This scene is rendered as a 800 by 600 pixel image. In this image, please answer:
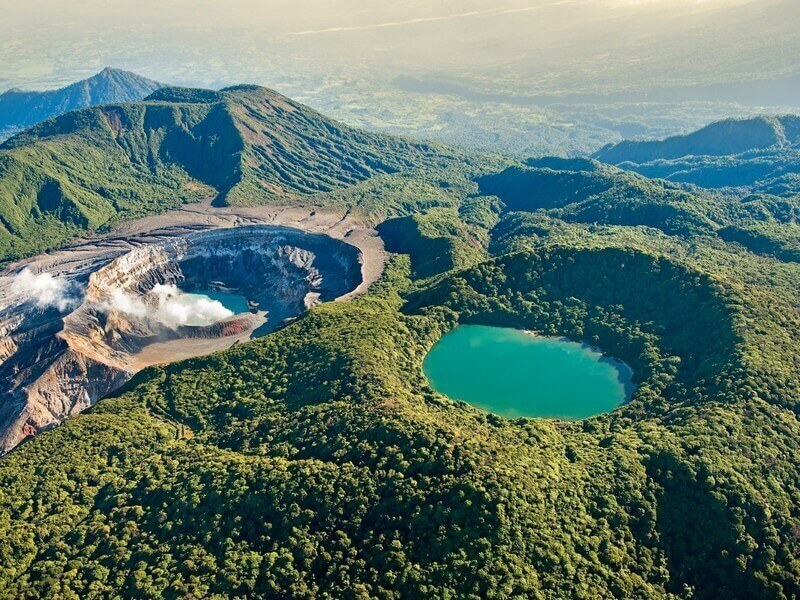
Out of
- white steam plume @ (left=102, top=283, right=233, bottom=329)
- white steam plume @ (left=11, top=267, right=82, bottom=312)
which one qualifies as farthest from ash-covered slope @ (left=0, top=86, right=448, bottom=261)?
white steam plume @ (left=102, top=283, right=233, bottom=329)

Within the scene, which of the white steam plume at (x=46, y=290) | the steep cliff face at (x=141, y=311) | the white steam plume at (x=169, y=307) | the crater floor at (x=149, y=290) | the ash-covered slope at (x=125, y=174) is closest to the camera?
the steep cliff face at (x=141, y=311)

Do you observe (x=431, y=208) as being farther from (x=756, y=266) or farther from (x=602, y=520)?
(x=602, y=520)

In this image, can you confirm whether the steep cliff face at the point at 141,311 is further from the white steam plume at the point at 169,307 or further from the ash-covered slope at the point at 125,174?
the ash-covered slope at the point at 125,174

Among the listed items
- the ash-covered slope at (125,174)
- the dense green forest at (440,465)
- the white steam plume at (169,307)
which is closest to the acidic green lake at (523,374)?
the dense green forest at (440,465)

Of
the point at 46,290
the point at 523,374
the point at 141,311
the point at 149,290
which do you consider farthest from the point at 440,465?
the point at 149,290

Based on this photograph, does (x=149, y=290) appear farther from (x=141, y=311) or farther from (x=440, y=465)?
(x=440, y=465)
